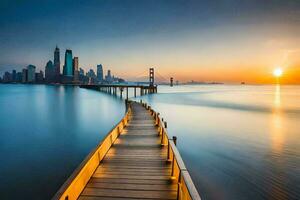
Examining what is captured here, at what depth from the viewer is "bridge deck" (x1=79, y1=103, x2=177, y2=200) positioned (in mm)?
4750

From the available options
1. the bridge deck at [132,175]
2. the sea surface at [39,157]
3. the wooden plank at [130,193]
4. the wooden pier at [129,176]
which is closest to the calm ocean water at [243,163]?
the bridge deck at [132,175]

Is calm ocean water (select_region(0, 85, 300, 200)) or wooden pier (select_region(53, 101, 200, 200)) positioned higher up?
wooden pier (select_region(53, 101, 200, 200))

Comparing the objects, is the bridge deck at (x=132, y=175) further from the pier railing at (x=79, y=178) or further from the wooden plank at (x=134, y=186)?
the pier railing at (x=79, y=178)

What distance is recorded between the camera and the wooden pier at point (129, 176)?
4.42 metres

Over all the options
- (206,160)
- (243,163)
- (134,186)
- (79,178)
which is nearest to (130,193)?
(134,186)

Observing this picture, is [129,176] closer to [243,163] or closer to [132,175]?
[132,175]

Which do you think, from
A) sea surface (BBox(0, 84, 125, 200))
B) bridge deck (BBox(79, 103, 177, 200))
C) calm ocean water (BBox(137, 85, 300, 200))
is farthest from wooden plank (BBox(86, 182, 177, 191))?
sea surface (BBox(0, 84, 125, 200))

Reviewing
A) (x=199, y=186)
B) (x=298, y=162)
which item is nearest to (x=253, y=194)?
(x=199, y=186)

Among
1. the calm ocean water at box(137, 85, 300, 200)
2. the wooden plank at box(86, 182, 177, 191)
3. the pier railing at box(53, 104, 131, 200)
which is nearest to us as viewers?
the pier railing at box(53, 104, 131, 200)

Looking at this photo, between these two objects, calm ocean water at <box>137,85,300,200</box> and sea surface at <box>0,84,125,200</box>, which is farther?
sea surface at <box>0,84,125,200</box>

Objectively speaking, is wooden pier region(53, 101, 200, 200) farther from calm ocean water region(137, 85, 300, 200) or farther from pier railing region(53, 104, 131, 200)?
calm ocean water region(137, 85, 300, 200)

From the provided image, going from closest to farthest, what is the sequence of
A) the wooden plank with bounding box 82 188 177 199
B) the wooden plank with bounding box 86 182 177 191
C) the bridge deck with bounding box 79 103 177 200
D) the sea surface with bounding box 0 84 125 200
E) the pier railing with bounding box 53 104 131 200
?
the pier railing with bounding box 53 104 131 200
the wooden plank with bounding box 82 188 177 199
the bridge deck with bounding box 79 103 177 200
the wooden plank with bounding box 86 182 177 191
the sea surface with bounding box 0 84 125 200

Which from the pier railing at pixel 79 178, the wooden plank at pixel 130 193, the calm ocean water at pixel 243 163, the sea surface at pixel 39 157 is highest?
the pier railing at pixel 79 178

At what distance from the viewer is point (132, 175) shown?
5.77 meters
